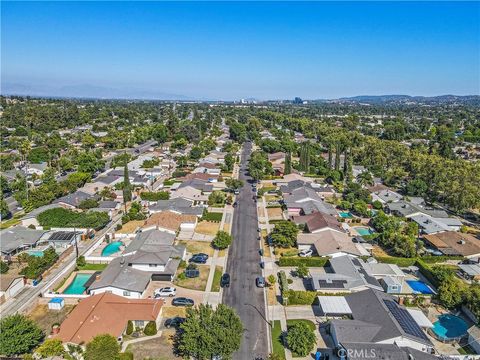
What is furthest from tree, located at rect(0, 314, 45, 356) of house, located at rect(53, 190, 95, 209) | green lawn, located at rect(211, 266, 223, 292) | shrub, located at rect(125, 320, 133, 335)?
house, located at rect(53, 190, 95, 209)

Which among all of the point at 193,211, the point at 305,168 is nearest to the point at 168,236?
the point at 193,211

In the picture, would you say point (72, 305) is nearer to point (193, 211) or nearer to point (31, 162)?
point (193, 211)

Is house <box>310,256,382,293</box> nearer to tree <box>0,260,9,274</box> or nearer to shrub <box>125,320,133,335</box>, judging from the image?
shrub <box>125,320,133,335</box>

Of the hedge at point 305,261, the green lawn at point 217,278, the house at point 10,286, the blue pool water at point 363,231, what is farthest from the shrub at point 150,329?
the blue pool water at point 363,231

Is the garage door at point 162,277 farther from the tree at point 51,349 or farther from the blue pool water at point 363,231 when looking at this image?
the blue pool water at point 363,231

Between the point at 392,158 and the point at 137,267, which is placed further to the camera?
the point at 392,158

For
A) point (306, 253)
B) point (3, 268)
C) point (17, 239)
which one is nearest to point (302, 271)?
point (306, 253)
